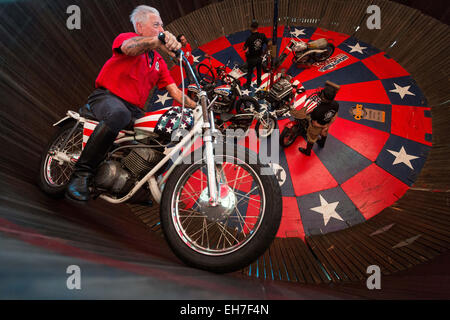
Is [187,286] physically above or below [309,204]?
below

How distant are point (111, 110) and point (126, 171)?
2.05 ft

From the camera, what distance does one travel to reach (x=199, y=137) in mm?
1830

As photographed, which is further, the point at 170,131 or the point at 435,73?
the point at 435,73

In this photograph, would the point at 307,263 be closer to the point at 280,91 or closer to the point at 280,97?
the point at 280,97

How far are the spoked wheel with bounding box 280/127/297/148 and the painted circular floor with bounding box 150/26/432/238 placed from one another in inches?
6.7

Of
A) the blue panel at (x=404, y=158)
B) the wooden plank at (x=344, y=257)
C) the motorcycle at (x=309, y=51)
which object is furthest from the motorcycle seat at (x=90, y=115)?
the motorcycle at (x=309, y=51)

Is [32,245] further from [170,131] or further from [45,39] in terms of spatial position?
[45,39]

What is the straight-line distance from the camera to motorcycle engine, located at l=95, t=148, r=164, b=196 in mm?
2059

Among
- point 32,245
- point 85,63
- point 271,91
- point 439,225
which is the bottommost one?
point 439,225

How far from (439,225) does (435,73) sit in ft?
15.8

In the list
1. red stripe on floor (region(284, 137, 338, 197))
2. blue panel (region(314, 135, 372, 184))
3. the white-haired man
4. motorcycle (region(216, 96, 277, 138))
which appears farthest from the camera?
motorcycle (region(216, 96, 277, 138))

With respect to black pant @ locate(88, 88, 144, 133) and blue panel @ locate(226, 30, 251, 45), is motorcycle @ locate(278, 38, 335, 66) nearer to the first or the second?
blue panel @ locate(226, 30, 251, 45)

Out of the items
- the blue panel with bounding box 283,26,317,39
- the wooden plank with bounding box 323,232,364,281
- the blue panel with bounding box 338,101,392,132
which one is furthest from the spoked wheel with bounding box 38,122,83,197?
the blue panel with bounding box 283,26,317,39
